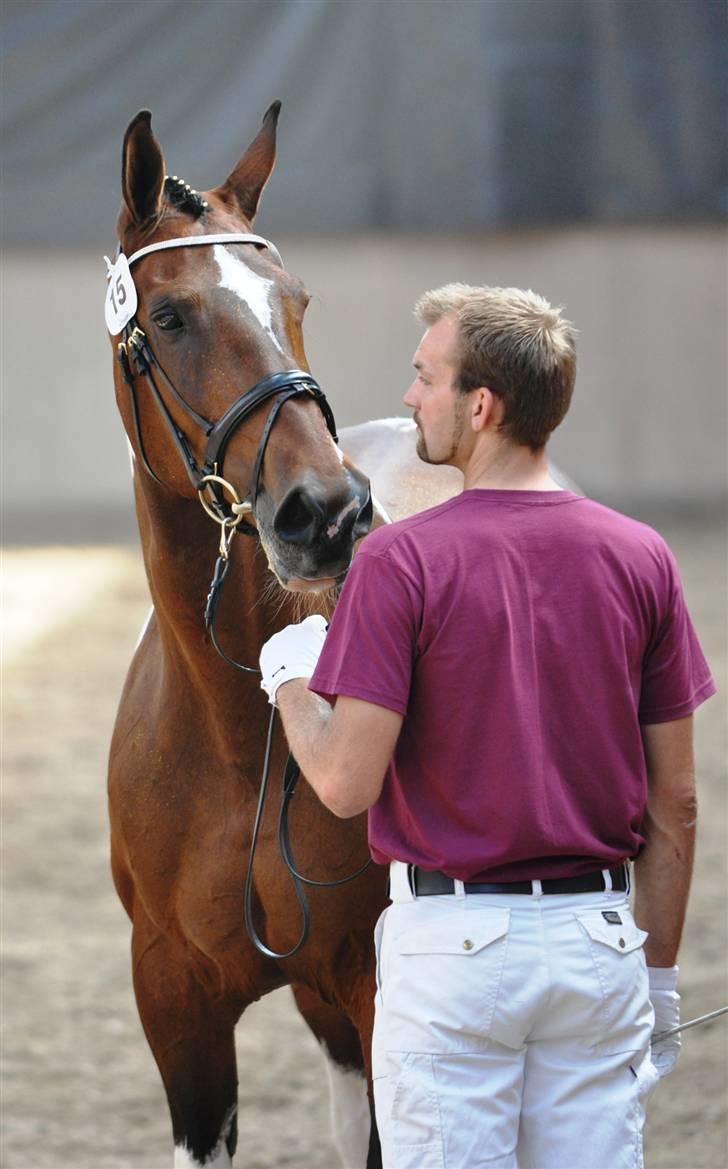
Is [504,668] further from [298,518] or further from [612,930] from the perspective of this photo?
[298,518]

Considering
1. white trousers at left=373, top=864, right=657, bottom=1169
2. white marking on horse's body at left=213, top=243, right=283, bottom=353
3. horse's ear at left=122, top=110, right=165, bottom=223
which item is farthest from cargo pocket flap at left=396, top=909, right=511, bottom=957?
horse's ear at left=122, top=110, right=165, bottom=223

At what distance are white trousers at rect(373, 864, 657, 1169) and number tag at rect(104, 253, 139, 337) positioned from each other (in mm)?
1023

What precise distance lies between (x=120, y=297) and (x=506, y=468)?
85 centimetres

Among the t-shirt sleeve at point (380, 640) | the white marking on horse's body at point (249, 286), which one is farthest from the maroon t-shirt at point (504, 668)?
the white marking on horse's body at point (249, 286)

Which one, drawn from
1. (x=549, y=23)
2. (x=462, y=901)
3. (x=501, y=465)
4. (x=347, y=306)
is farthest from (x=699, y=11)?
(x=347, y=306)

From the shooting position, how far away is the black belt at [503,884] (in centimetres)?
162

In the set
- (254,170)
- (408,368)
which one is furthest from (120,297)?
(408,368)

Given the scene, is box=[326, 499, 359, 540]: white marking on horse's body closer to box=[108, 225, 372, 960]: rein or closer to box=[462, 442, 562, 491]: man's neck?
box=[108, 225, 372, 960]: rein

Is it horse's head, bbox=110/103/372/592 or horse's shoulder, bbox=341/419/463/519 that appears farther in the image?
horse's shoulder, bbox=341/419/463/519

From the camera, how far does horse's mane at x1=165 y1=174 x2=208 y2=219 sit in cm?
224

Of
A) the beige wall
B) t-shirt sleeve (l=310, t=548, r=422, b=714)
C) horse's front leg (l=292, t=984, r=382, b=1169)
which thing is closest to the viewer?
t-shirt sleeve (l=310, t=548, r=422, b=714)

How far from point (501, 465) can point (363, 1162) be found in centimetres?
188

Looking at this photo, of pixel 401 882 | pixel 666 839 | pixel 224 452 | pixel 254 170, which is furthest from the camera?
pixel 254 170

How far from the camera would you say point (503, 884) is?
5.32 feet
